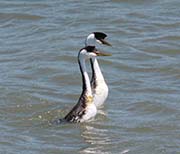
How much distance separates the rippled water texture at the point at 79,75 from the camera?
12.7 m

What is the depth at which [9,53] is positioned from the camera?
17.6 m

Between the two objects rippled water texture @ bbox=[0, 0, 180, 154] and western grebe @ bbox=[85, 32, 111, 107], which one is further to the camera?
western grebe @ bbox=[85, 32, 111, 107]

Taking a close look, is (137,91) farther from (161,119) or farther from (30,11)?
(30,11)

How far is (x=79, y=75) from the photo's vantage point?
637 inches

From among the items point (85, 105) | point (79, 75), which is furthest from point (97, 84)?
point (79, 75)

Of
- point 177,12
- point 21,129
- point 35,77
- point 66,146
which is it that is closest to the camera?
point 66,146

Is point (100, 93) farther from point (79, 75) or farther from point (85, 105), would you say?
point (79, 75)

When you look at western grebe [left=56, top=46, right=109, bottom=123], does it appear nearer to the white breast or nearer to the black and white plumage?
the black and white plumage

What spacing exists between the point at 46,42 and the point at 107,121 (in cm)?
506

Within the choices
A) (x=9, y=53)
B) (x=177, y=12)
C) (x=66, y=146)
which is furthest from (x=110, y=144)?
(x=177, y=12)

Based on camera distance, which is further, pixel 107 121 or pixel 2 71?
pixel 2 71

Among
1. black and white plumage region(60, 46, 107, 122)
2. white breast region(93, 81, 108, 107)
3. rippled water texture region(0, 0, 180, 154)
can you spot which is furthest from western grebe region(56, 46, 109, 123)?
white breast region(93, 81, 108, 107)

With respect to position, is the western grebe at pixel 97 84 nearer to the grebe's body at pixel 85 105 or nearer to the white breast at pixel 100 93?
the white breast at pixel 100 93

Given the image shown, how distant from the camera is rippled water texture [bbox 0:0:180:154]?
499 inches
